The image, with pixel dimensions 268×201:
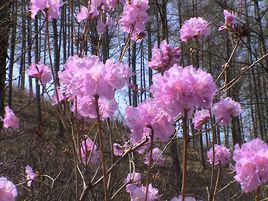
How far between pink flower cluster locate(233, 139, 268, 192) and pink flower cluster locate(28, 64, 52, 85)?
165 centimetres

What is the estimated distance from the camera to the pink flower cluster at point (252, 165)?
5.19 ft

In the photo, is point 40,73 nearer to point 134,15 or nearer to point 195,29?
point 134,15

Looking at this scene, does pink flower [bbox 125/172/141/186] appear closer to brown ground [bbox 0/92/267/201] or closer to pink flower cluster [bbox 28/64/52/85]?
brown ground [bbox 0/92/267/201]

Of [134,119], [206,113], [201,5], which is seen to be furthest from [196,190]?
[134,119]

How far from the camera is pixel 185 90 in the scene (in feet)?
5.08

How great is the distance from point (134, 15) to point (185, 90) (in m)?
1.64

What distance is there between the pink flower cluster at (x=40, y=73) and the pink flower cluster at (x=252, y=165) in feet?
5.40

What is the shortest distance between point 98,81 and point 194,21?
1.71m

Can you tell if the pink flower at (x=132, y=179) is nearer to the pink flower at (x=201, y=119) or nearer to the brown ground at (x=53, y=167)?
the brown ground at (x=53, y=167)

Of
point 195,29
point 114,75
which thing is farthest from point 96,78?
point 195,29

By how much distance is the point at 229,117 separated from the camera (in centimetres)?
281

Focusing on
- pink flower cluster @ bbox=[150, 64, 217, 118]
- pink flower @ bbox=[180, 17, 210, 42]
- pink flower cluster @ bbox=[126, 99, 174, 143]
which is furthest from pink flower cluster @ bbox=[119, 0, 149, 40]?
pink flower cluster @ bbox=[150, 64, 217, 118]

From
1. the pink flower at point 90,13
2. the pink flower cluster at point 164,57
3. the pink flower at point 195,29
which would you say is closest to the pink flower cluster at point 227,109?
the pink flower cluster at point 164,57

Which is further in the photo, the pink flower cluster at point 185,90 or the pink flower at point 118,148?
the pink flower at point 118,148
